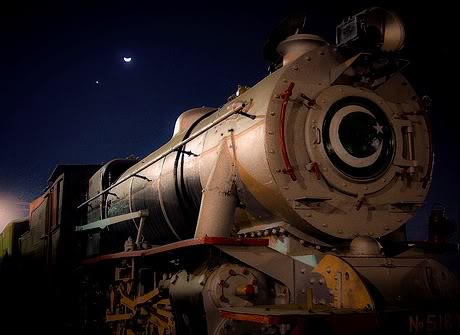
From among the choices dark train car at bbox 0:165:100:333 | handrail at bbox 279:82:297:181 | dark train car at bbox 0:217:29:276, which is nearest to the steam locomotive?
handrail at bbox 279:82:297:181

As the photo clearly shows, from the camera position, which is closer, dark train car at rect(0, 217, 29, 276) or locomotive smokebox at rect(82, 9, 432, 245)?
locomotive smokebox at rect(82, 9, 432, 245)

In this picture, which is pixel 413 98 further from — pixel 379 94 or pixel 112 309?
pixel 112 309

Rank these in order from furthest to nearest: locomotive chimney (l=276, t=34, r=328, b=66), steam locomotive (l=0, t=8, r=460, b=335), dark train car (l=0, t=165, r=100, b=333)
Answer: dark train car (l=0, t=165, r=100, b=333), locomotive chimney (l=276, t=34, r=328, b=66), steam locomotive (l=0, t=8, r=460, b=335)

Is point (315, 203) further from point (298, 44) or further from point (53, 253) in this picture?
Answer: point (53, 253)

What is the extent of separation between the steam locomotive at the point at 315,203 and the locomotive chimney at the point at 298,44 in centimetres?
1

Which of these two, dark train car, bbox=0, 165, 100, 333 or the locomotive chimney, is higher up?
the locomotive chimney

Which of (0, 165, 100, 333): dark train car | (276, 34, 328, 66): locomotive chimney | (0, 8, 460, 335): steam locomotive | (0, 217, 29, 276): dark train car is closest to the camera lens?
(0, 8, 460, 335): steam locomotive

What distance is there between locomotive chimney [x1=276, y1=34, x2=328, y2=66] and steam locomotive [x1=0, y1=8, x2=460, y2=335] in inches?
0.4

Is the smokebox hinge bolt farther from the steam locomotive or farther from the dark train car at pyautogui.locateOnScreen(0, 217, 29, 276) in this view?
the dark train car at pyautogui.locateOnScreen(0, 217, 29, 276)

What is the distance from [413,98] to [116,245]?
538 cm

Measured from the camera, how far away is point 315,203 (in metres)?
4.22

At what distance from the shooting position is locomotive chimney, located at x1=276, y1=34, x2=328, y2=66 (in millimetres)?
4797

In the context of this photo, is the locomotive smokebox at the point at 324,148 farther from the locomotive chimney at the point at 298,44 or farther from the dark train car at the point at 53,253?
the dark train car at the point at 53,253

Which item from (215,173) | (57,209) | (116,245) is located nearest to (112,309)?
(116,245)
